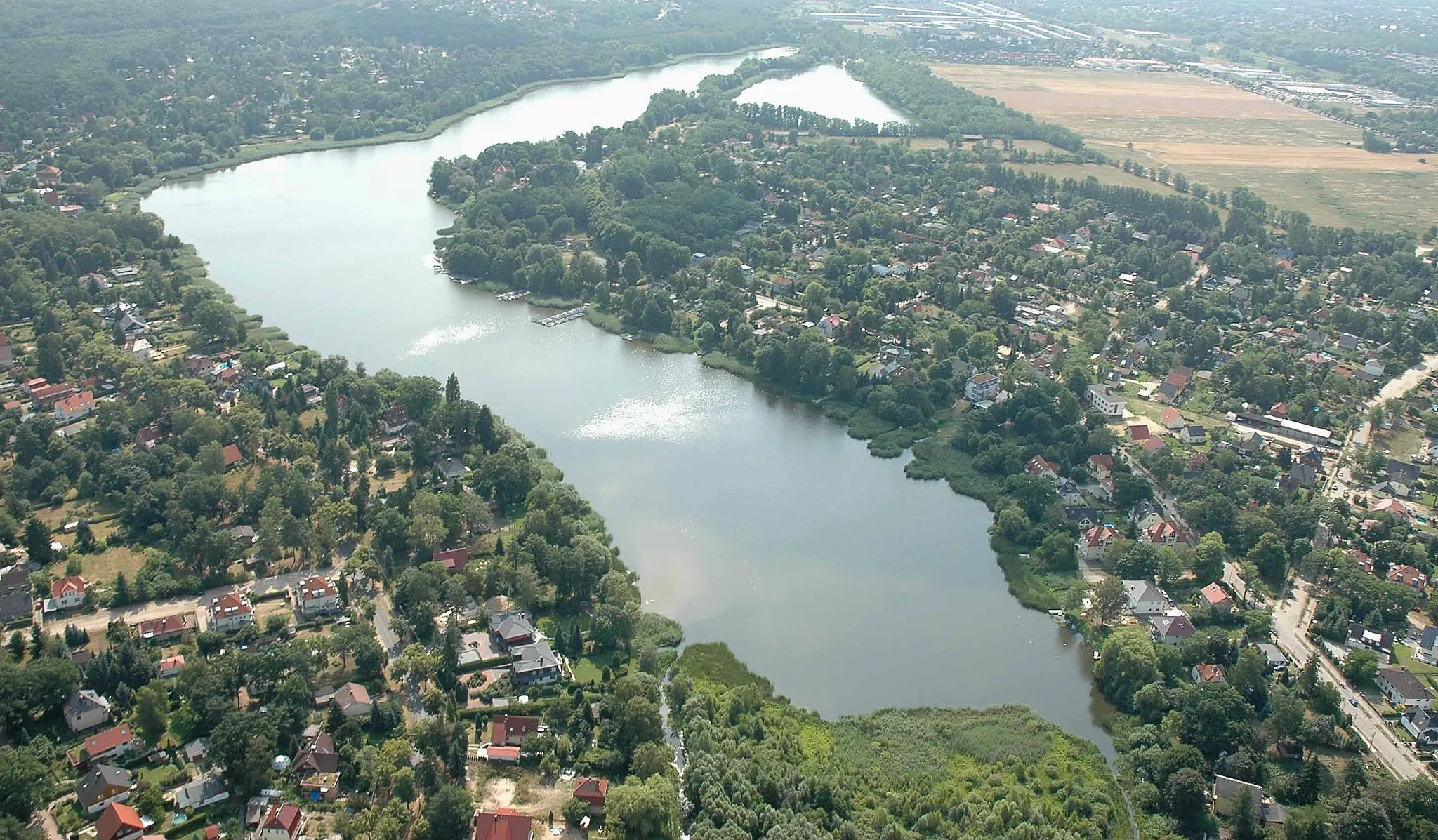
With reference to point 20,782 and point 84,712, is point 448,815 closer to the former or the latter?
point 20,782

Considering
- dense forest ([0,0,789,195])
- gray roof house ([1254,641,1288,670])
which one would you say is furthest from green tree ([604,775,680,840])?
dense forest ([0,0,789,195])

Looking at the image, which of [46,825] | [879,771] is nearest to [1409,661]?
[879,771]

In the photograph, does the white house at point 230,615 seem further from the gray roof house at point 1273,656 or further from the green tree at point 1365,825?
the gray roof house at point 1273,656

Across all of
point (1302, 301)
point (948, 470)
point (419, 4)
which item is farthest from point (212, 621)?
point (419, 4)

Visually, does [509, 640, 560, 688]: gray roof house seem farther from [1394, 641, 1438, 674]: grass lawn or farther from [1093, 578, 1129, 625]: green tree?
[1394, 641, 1438, 674]: grass lawn

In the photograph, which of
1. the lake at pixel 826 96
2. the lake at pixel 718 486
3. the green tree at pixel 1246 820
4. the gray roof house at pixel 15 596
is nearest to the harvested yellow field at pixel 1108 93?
the lake at pixel 826 96

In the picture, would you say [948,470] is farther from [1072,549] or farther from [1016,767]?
[1016,767]

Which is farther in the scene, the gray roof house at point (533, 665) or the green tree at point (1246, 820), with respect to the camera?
the gray roof house at point (533, 665)
